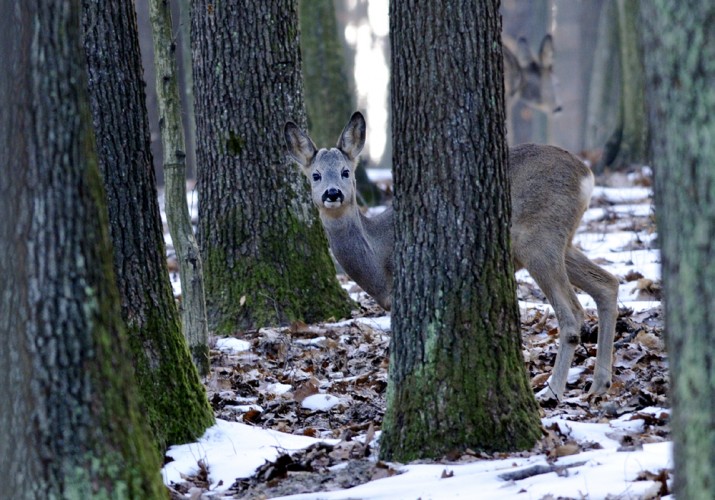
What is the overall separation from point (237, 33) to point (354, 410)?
3.73 metres

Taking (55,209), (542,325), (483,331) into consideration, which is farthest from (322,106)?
(55,209)

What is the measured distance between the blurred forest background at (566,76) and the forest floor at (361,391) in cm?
251

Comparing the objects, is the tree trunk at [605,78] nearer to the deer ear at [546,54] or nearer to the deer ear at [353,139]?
the deer ear at [546,54]

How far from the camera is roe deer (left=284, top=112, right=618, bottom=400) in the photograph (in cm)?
748

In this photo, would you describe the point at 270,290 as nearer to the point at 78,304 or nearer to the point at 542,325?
the point at 542,325

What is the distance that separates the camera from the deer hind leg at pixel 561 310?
7.24m

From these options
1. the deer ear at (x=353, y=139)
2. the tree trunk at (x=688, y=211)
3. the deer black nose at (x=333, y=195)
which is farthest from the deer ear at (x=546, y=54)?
the tree trunk at (x=688, y=211)

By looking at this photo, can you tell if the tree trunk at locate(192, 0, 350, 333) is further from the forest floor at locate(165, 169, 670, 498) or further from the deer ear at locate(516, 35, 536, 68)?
the deer ear at locate(516, 35, 536, 68)

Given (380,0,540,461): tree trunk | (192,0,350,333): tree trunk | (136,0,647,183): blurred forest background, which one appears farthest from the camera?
(136,0,647,183): blurred forest background

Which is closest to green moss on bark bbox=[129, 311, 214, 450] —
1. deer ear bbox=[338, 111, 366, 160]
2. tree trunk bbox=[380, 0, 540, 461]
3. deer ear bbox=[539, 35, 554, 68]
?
tree trunk bbox=[380, 0, 540, 461]

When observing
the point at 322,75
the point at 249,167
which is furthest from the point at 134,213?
the point at 322,75

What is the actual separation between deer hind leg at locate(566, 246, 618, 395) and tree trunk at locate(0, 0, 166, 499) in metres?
3.98

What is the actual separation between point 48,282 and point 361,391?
3622mm

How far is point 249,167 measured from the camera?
9.16 m
